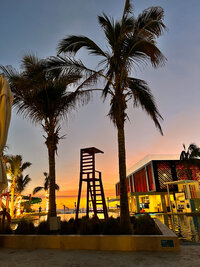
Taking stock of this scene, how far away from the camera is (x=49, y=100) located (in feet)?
23.8

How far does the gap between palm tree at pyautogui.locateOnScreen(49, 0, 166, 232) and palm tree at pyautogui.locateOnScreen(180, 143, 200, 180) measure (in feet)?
55.4

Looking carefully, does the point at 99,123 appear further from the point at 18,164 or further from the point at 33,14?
the point at 33,14

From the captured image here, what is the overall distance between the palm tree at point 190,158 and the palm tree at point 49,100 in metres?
17.7

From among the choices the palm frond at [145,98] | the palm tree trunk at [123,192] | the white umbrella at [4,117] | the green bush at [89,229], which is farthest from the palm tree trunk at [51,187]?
the palm frond at [145,98]

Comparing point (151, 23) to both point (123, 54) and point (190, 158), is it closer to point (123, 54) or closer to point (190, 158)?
point (123, 54)

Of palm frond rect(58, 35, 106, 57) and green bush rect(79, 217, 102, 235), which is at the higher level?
palm frond rect(58, 35, 106, 57)

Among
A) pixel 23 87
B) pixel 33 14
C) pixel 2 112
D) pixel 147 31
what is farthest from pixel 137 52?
pixel 33 14

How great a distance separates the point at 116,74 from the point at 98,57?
3.11 ft

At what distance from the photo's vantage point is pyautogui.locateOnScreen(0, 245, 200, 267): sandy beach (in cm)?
268

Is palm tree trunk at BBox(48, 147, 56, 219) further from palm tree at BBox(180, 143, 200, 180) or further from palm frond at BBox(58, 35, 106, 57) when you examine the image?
palm tree at BBox(180, 143, 200, 180)

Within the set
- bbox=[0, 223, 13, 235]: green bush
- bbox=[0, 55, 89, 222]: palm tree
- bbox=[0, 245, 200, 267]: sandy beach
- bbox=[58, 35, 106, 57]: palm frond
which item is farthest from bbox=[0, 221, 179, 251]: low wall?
bbox=[58, 35, 106, 57]: palm frond

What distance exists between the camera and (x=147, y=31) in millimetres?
5551

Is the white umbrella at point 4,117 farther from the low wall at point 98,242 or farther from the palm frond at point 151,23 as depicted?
the palm frond at point 151,23

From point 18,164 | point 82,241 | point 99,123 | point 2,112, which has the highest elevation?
point 99,123
